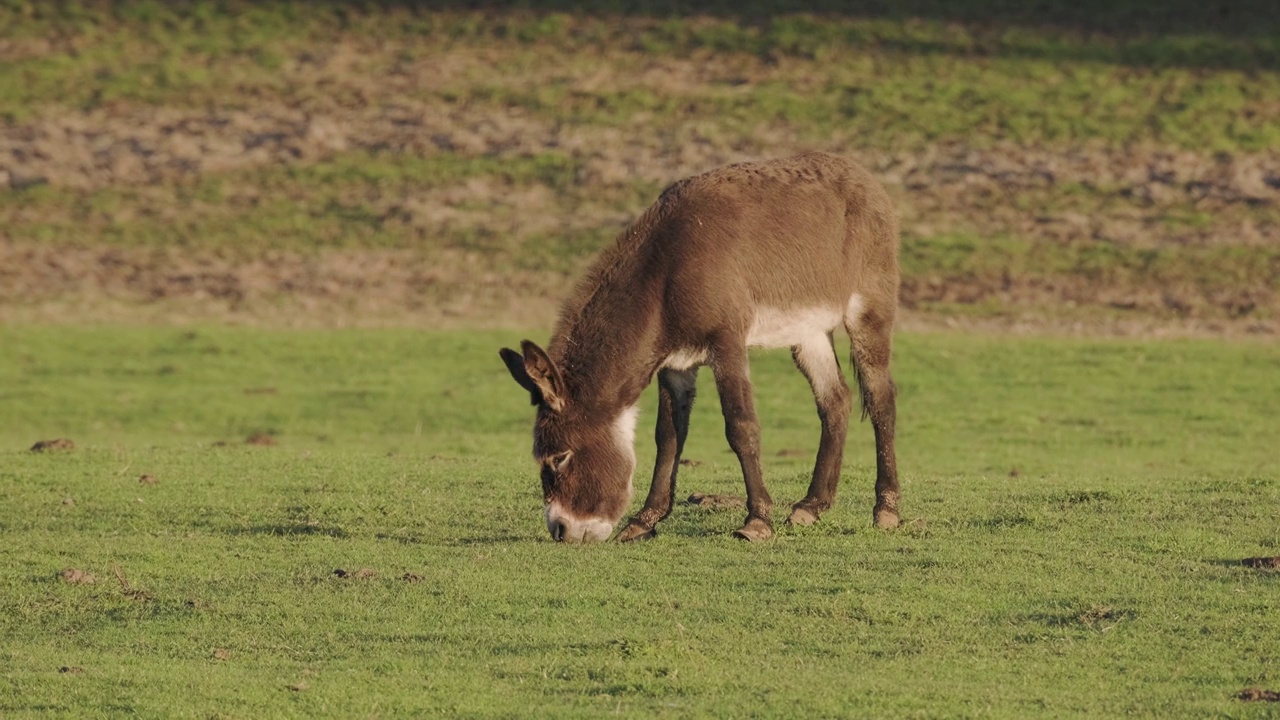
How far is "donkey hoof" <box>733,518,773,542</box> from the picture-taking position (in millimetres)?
12852

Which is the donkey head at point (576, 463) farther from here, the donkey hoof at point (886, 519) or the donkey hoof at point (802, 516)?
the donkey hoof at point (886, 519)

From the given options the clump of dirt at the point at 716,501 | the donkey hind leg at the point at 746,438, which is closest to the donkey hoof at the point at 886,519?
the donkey hind leg at the point at 746,438

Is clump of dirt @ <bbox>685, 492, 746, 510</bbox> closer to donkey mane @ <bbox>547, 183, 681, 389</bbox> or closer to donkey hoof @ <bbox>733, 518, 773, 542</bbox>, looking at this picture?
donkey hoof @ <bbox>733, 518, 773, 542</bbox>

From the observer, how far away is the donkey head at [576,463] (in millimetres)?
12266

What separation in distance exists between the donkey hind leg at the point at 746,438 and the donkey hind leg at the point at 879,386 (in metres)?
1.03

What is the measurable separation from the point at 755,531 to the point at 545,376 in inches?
71.9

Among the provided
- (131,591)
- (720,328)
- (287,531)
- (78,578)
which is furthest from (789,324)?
(78,578)

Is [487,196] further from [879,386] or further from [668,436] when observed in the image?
[668,436]

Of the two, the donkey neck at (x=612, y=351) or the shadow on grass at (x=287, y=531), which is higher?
the donkey neck at (x=612, y=351)

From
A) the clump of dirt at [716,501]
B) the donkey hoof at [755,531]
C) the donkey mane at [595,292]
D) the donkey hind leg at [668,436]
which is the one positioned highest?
the donkey mane at [595,292]

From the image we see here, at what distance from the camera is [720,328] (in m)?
12.5

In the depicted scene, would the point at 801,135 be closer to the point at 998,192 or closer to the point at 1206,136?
the point at 998,192

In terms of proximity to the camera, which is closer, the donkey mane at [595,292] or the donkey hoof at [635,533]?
the donkey mane at [595,292]

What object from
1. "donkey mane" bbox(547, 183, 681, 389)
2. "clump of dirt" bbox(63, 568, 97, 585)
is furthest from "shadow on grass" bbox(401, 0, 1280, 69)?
"clump of dirt" bbox(63, 568, 97, 585)
